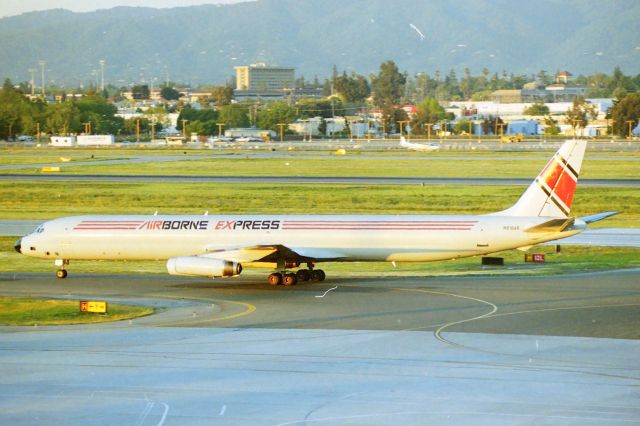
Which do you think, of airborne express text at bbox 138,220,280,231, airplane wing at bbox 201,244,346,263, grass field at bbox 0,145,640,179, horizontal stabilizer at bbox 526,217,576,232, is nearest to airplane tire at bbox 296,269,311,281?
airplane wing at bbox 201,244,346,263

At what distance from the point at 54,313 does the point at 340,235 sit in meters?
13.2

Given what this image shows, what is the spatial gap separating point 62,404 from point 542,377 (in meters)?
11.9

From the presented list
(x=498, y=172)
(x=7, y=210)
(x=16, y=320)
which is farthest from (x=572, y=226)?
(x=498, y=172)

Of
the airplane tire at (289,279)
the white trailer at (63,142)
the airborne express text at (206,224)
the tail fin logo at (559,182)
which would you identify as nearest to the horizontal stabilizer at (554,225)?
the tail fin logo at (559,182)

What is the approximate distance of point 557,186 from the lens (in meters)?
45.0

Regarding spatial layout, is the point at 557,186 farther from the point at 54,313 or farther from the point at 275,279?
the point at 54,313

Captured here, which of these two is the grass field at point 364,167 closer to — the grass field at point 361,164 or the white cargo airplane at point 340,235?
the grass field at point 361,164

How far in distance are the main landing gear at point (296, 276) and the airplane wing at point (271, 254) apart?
65cm

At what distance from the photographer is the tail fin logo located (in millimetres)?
45000

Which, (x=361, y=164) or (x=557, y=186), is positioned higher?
(x=557, y=186)

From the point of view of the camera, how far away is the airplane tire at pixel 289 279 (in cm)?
4512

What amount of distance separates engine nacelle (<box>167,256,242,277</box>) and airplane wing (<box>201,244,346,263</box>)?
1.13 meters

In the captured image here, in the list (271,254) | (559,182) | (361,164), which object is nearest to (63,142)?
(361,164)

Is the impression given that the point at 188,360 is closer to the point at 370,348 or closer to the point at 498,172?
the point at 370,348
